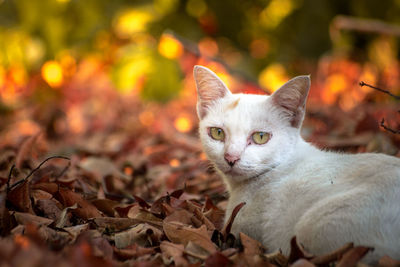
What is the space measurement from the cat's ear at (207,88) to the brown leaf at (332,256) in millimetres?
1370

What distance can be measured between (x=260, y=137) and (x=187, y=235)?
79 centimetres

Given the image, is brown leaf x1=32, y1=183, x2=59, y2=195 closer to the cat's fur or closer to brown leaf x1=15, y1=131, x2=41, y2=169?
brown leaf x1=15, y1=131, x2=41, y2=169

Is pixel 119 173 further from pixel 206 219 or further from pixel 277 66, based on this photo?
pixel 277 66

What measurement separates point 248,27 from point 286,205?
4841 millimetres

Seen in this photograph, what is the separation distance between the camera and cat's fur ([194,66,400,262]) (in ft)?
6.68

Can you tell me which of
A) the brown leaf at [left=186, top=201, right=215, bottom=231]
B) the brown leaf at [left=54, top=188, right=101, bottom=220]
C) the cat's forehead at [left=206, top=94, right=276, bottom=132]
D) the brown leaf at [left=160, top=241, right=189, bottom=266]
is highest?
the cat's forehead at [left=206, top=94, right=276, bottom=132]

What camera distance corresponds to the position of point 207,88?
120 inches

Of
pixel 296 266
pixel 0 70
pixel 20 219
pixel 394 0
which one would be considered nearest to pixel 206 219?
pixel 296 266

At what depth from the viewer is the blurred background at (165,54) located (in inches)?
222

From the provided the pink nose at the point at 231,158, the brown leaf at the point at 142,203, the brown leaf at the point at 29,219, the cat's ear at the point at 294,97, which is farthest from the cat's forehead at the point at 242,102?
the brown leaf at the point at 29,219

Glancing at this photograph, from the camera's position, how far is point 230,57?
7305mm

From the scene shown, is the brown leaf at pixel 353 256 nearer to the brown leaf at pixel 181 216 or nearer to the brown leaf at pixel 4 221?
the brown leaf at pixel 181 216

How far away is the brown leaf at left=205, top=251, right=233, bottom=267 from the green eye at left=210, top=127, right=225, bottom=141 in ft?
3.16

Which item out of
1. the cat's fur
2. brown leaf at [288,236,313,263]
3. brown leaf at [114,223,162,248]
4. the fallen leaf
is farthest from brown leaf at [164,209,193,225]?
the fallen leaf
